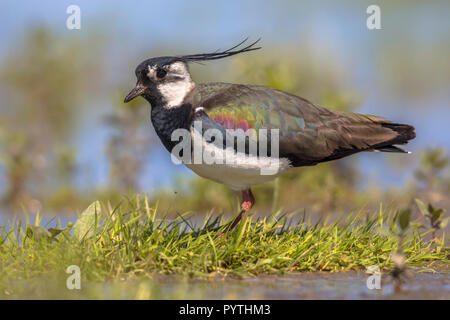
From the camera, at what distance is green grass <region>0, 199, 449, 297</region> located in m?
4.46

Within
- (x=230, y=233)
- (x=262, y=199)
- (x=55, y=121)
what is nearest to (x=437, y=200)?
(x=262, y=199)

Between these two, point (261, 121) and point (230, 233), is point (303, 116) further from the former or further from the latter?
point (230, 233)

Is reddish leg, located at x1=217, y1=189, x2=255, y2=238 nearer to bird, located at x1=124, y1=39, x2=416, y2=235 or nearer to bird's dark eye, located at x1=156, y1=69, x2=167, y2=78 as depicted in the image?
bird, located at x1=124, y1=39, x2=416, y2=235

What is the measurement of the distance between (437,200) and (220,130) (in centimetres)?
353

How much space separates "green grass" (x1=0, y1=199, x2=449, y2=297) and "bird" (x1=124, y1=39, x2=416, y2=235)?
16.0 inches

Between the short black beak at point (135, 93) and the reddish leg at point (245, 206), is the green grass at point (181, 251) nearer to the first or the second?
the reddish leg at point (245, 206)

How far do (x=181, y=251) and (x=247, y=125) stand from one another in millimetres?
1253

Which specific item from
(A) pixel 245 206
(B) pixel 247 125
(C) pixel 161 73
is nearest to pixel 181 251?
(A) pixel 245 206

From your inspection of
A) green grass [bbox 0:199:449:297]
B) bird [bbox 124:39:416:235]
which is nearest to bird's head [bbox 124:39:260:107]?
bird [bbox 124:39:416:235]

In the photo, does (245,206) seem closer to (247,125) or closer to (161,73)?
(247,125)

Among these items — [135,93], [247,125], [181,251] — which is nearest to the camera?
[181,251]

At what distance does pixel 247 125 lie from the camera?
525cm

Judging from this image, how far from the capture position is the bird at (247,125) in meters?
5.18
